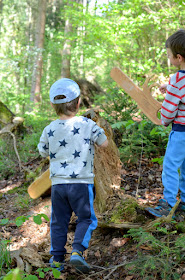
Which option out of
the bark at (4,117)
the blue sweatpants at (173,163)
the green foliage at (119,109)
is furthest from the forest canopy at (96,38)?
the blue sweatpants at (173,163)

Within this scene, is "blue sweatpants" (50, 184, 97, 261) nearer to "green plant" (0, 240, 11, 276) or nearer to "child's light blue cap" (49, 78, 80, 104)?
"green plant" (0, 240, 11, 276)

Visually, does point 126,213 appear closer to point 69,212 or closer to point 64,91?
point 69,212

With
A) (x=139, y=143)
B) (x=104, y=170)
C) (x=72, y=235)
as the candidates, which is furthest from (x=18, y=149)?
(x=72, y=235)

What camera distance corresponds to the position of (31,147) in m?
7.06

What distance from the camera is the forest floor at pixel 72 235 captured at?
2434mm

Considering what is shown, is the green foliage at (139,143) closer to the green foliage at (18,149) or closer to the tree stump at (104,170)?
the tree stump at (104,170)

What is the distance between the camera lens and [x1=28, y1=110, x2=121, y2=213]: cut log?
11.1ft

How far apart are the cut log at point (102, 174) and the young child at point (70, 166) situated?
77cm

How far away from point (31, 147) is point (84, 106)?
7281 mm

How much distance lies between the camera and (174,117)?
9.22 feet

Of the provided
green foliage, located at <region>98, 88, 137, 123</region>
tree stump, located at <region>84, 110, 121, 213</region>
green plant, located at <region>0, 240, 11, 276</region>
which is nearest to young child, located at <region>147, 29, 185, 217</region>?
tree stump, located at <region>84, 110, 121, 213</region>

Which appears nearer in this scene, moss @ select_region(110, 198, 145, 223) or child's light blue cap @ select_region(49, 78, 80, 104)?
child's light blue cap @ select_region(49, 78, 80, 104)

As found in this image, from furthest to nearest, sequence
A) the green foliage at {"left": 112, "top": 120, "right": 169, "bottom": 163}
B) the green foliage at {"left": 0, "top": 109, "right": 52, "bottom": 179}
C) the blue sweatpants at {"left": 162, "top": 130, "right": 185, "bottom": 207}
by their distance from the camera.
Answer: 1. the green foliage at {"left": 0, "top": 109, "right": 52, "bottom": 179}
2. the green foliage at {"left": 112, "top": 120, "right": 169, "bottom": 163}
3. the blue sweatpants at {"left": 162, "top": 130, "right": 185, "bottom": 207}

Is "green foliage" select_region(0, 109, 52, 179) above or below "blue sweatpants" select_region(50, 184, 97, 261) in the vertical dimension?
below
